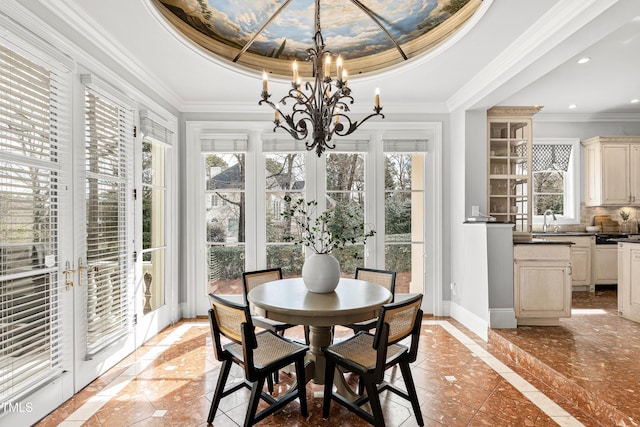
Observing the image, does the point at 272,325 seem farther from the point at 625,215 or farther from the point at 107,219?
the point at 625,215

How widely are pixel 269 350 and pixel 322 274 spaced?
2.11 feet

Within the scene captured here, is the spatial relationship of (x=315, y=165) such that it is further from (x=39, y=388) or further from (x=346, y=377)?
(x=39, y=388)

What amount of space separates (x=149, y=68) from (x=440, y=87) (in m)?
3.05

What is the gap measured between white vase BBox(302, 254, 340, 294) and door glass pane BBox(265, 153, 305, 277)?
1.87 metres

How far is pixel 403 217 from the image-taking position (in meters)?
4.53

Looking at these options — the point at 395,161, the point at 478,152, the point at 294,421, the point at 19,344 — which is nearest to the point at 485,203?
→ the point at 478,152

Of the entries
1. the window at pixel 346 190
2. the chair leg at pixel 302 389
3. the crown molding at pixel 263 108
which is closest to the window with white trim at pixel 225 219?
the crown molding at pixel 263 108

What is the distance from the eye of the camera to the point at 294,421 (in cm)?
220

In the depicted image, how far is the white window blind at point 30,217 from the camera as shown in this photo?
199cm

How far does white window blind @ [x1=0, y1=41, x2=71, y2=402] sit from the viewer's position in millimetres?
1985

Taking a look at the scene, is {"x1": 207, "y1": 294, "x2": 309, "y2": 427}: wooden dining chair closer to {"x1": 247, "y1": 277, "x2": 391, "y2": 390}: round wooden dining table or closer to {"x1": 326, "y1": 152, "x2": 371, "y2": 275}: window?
{"x1": 247, "y1": 277, "x2": 391, "y2": 390}: round wooden dining table

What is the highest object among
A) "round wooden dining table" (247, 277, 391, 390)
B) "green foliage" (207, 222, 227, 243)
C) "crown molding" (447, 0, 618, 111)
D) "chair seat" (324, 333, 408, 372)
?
"crown molding" (447, 0, 618, 111)

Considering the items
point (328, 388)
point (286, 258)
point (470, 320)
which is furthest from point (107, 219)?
point (470, 320)

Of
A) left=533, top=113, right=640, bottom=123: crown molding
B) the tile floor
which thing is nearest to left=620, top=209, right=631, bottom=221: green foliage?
left=533, top=113, right=640, bottom=123: crown molding
